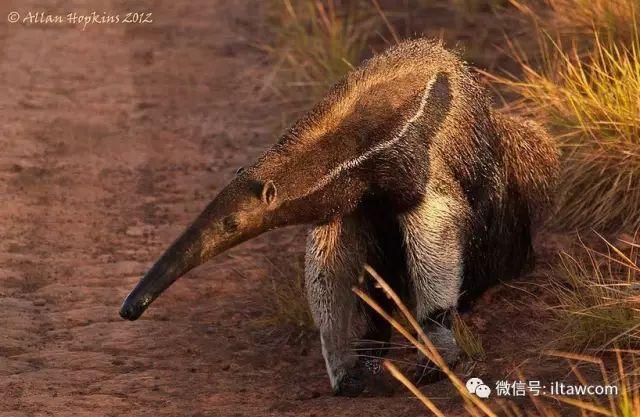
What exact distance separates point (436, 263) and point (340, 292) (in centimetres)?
53

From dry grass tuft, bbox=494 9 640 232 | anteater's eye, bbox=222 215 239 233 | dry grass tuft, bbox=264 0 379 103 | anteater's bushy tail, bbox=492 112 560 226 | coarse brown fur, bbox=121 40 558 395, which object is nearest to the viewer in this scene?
anteater's eye, bbox=222 215 239 233

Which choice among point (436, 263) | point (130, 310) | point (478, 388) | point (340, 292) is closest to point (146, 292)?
point (130, 310)

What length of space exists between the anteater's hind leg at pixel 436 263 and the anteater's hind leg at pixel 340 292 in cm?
26

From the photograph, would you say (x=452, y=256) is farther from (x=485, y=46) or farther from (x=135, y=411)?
(x=485, y=46)

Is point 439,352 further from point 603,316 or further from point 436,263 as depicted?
point 603,316

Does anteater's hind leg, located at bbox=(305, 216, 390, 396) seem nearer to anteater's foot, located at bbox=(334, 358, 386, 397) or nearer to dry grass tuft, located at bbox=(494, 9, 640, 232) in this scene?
anteater's foot, located at bbox=(334, 358, 386, 397)

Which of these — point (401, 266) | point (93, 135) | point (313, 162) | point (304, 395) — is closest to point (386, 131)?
point (313, 162)

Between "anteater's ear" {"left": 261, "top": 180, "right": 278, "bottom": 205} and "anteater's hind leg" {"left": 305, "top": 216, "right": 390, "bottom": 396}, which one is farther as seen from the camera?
"anteater's hind leg" {"left": 305, "top": 216, "right": 390, "bottom": 396}

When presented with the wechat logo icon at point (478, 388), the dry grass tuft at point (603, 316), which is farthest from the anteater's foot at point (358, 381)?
the dry grass tuft at point (603, 316)

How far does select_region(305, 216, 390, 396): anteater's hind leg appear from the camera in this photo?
6023 mm

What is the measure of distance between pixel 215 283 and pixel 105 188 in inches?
62.7

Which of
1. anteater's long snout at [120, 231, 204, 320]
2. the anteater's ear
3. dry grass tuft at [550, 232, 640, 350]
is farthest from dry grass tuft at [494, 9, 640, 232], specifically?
anteater's long snout at [120, 231, 204, 320]

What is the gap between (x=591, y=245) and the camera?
23.1 ft

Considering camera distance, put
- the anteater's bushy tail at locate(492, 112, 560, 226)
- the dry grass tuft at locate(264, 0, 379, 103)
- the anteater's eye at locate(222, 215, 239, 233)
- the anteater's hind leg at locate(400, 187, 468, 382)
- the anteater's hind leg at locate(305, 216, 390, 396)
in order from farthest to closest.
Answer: the dry grass tuft at locate(264, 0, 379, 103), the anteater's bushy tail at locate(492, 112, 560, 226), the anteater's hind leg at locate(305, 216, 390, 396), the anteater's hind leg at locate(400, 187, 468, 382), the anteater's eye at locate(222, 215, 239, 233)
